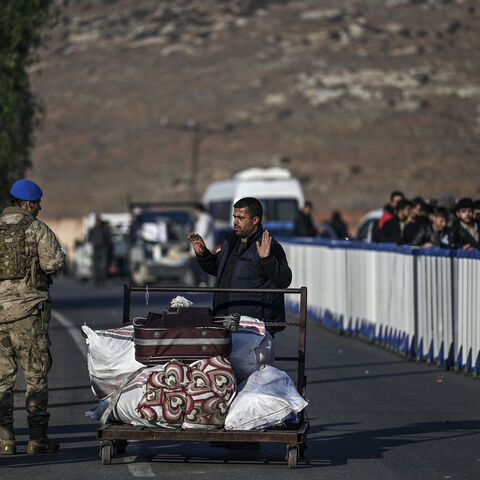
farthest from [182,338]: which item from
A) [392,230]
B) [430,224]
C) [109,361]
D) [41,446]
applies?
[392,230]

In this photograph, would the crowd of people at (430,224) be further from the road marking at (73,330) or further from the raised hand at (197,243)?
the raised hand at (197,243)

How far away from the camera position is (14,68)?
27484 millimetres

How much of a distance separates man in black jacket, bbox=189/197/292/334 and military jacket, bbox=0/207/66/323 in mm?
981

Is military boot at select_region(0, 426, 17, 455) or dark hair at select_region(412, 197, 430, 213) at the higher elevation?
dark hair at select_region(412, 197, 430, 213)

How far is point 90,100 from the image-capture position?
110 meters

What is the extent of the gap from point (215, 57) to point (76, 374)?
102 meters

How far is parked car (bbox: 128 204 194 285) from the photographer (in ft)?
123

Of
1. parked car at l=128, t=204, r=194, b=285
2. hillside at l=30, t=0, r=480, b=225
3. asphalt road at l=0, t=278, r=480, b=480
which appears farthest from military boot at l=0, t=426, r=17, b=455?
hillside at l=30, t=0, r=480, b=225

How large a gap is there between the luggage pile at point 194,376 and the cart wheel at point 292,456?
0.19 meters

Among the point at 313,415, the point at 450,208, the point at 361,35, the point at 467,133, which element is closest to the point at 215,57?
the point at 361,35

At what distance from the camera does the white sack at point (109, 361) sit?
9.55 m

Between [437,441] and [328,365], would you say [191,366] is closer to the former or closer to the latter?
[437,441]

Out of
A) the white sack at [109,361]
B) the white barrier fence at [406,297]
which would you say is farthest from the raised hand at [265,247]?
the white barrier fence at [406,297]

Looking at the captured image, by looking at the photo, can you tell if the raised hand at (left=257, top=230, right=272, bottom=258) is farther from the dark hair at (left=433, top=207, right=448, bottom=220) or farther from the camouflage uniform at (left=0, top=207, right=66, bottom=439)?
the dark hair at (left=433, top=207, right=448, bottom=220)
